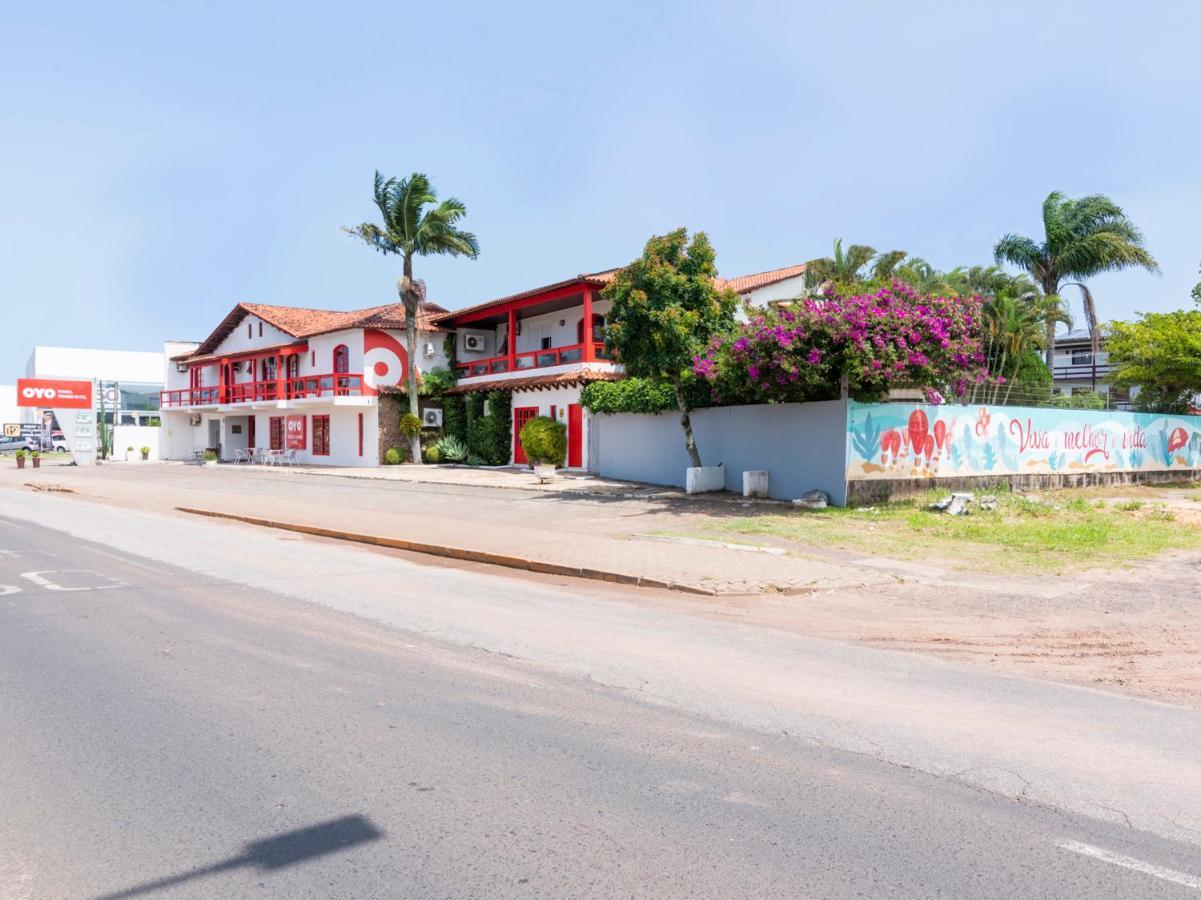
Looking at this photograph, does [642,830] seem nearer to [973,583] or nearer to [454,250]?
[973,583]

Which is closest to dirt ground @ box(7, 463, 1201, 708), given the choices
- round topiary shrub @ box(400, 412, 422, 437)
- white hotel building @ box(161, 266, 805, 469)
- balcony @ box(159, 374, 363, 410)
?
white hotel building @ box(161, 266, 805, 469)

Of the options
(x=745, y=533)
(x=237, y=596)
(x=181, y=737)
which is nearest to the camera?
(x=181, y=737)

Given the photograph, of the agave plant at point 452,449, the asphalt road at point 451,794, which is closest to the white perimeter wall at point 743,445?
the agave plant at point 452,449

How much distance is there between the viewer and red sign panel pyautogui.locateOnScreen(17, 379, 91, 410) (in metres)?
43.9

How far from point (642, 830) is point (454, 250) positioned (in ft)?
106

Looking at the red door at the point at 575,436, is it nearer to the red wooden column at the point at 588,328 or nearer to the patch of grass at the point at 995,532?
the red wooden column at the point at 588,328

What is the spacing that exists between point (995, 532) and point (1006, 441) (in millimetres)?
7461

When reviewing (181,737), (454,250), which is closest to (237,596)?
(181,737)

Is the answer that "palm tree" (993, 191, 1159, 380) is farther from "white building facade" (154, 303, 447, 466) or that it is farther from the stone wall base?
"white building facade" (154, 303, 447, 466)

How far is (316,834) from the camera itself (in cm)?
345

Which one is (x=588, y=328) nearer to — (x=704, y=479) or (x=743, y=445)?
(x=704, y=479)

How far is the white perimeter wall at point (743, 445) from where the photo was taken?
698 inches

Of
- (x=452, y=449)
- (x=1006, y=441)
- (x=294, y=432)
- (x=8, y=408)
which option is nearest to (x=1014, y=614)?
(x=1006, y=441)

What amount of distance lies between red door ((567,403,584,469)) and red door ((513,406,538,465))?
2.49 m
